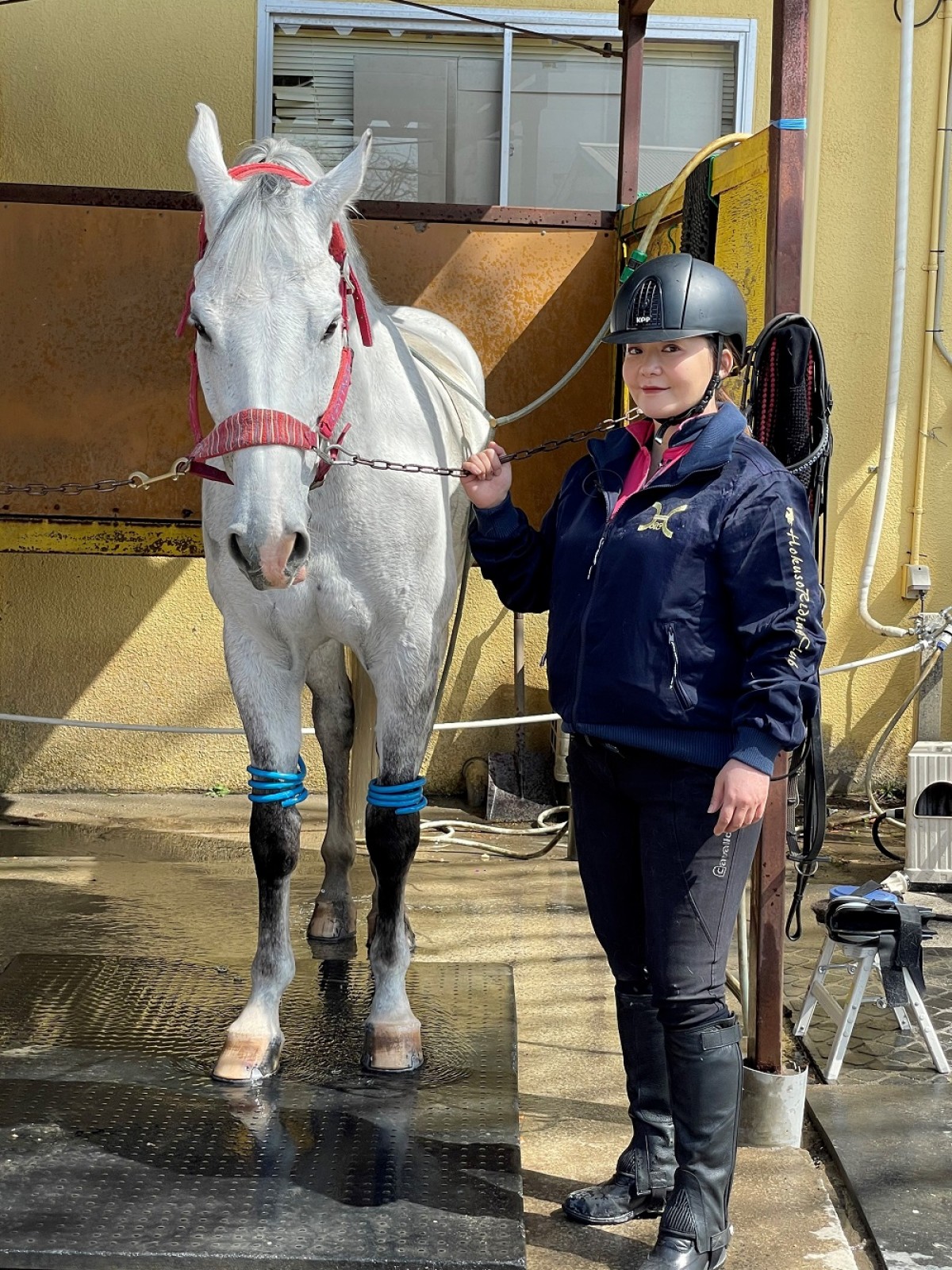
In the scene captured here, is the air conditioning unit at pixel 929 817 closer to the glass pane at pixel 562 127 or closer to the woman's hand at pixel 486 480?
the glass pane at pixel 562 127

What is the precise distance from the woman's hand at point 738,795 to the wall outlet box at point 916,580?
374 centimetres

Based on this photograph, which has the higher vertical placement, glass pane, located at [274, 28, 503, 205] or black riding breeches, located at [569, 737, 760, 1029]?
glass pane, located at [274, 28, 503, 205]

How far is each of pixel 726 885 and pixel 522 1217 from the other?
2.24ft

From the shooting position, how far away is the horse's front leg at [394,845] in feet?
10.00

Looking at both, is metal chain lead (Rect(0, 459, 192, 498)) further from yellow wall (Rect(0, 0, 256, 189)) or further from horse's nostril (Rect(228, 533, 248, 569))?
yellow wall (Rect(0, 0, 256, 189))

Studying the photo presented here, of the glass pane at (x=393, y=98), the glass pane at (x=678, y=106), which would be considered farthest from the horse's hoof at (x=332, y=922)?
the glass pane at (x=678, y=106)

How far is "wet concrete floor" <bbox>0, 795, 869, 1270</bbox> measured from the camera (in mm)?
2621

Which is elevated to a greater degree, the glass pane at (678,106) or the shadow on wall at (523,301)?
the glass pane at (678,106)

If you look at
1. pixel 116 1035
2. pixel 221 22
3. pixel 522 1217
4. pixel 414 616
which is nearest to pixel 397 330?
pixel 414 616

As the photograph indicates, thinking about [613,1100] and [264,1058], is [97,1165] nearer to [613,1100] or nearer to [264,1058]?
[264,1058]

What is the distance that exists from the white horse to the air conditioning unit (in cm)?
236

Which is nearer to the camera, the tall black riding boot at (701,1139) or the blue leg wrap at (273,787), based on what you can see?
the tall black riding boot at (701,1139)

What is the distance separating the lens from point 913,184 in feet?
18.5

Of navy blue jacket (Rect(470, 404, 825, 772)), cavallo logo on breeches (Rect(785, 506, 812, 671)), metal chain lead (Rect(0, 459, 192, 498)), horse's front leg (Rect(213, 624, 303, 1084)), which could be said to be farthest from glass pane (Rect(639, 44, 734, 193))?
cavallo logo on breeches (Rect(785, 506, 812, 671))
